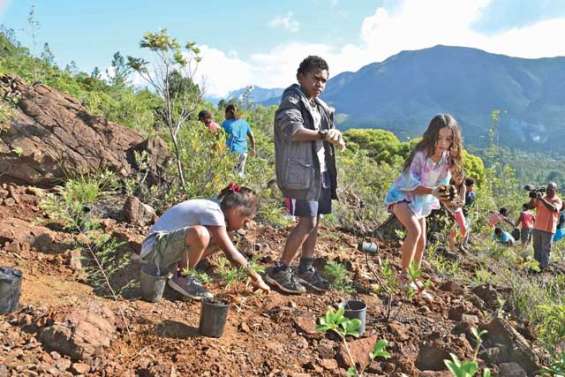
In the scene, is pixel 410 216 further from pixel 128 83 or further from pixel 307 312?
pixel 128 83

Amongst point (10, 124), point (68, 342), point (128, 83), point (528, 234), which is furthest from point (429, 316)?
point (128, 83)

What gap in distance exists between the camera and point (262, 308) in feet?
10.1

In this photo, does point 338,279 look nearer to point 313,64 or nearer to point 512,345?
point 512,345

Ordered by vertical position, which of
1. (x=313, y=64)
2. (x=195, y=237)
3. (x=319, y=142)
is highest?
(x=313, y=64)

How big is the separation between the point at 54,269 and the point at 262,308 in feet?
4.21

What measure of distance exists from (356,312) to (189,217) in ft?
3.55

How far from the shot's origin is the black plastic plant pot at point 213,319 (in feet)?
8.33

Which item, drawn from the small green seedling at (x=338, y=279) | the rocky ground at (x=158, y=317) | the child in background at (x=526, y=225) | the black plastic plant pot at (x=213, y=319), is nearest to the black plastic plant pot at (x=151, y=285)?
the rocky ground at (x=158, y=317)

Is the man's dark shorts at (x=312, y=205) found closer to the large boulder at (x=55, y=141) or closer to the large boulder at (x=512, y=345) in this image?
the large boulder at (x=512, y=345)

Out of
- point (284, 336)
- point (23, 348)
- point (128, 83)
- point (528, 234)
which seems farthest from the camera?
point (128, 83)

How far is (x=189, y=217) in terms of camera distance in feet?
10.0

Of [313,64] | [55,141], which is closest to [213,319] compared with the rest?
[313,64]

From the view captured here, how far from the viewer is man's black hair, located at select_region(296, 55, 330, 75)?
11.3 feet

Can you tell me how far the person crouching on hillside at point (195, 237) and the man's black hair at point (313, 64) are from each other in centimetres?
92
